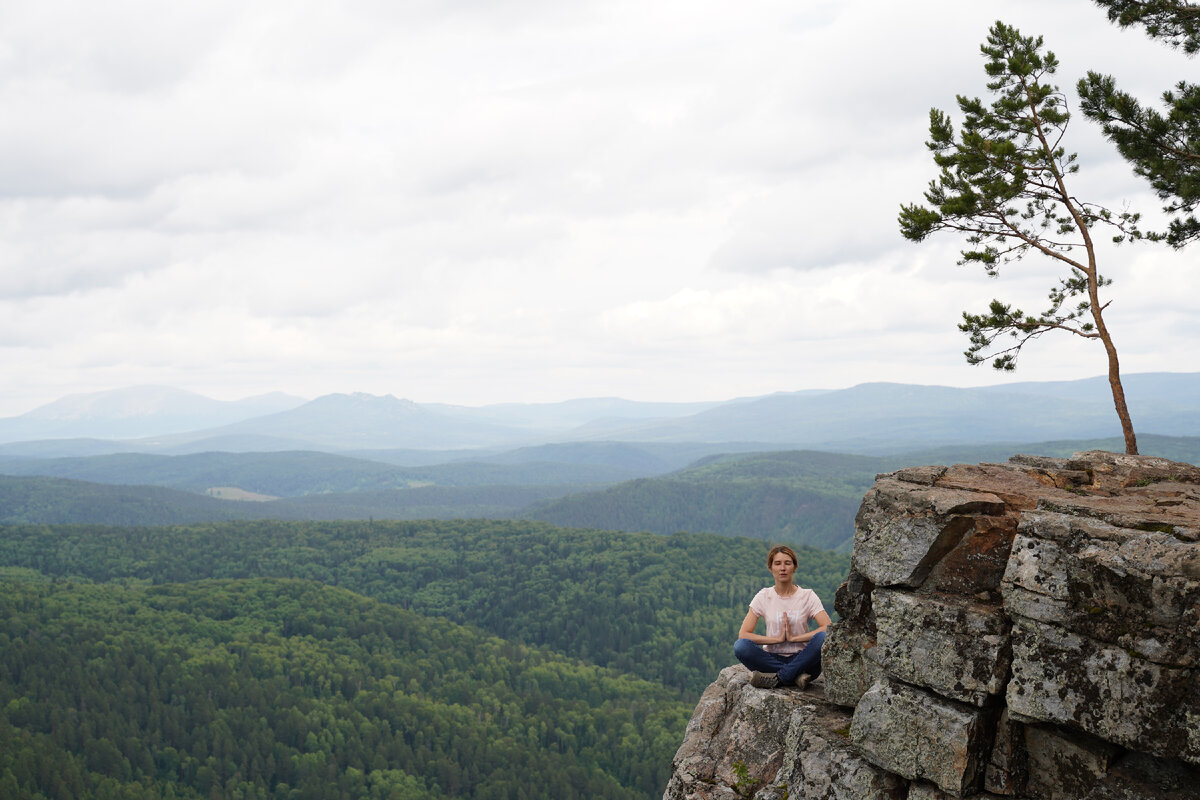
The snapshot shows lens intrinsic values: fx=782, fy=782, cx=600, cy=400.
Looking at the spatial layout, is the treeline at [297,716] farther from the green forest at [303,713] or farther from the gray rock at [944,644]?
the gray rock at [944,644]

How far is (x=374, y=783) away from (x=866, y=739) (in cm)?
14909

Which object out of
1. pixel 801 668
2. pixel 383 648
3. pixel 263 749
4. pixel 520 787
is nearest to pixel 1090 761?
pixel 801 668

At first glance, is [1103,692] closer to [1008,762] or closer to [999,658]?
[999,658]

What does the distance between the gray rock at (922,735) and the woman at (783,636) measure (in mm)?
2639

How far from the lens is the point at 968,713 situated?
12742 mm

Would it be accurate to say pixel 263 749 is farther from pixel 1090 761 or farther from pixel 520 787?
pixel 1090 761

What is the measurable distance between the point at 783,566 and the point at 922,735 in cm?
405

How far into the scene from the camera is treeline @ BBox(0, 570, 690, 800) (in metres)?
138

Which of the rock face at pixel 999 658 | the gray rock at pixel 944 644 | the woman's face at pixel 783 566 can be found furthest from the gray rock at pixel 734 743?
Result: the gray rock at pixel 944 644

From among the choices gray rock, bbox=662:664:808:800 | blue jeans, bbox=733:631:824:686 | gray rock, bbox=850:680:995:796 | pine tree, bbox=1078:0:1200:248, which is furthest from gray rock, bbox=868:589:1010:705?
pine tree, bbox=1078:0:1200:248

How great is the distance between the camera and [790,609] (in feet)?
55.0

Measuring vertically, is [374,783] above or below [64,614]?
below

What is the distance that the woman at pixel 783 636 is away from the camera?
1663 centimetres

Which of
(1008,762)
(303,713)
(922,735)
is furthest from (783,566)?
(303,713)
